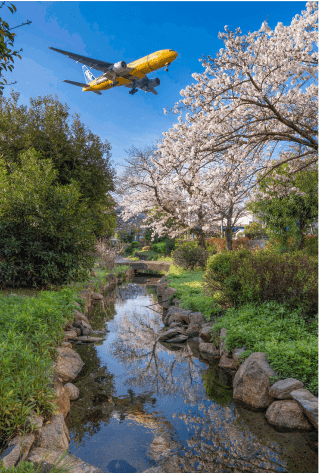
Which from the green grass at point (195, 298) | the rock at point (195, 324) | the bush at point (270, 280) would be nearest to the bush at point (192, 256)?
the green grass at point (195, 298)

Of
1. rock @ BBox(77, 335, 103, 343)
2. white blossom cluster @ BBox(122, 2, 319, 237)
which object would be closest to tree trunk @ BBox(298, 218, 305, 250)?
white blossom cluster @ BBox(122, 2, 319, 237)

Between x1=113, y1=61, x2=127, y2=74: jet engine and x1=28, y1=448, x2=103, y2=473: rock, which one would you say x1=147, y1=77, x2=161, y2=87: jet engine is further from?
x1=28, y1=448, x2=103, y2=473: rock

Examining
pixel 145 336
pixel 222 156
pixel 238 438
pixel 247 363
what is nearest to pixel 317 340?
pixel 247 363

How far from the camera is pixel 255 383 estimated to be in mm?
3604

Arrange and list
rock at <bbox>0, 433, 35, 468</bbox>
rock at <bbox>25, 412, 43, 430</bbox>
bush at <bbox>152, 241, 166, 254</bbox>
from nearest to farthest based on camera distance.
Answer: rock at <bbox>0, 433, 35, 468</bbox>, rock at <bbox>25, 412, 43, 430</bbox>, bush at <bbox>152, 241, 166, 254</bbox>

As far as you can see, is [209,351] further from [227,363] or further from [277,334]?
[277,334]

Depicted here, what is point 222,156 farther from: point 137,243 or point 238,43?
point 137,243

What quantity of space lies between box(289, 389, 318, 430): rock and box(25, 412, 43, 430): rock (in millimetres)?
2711

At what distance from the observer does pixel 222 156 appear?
23.8 ft

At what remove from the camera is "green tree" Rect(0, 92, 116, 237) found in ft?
35.9

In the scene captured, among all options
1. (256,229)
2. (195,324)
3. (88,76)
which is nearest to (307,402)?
(195,324)

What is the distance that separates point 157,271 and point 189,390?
15.7 metres

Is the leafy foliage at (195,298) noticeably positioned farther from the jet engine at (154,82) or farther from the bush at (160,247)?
the bush at (160,247)

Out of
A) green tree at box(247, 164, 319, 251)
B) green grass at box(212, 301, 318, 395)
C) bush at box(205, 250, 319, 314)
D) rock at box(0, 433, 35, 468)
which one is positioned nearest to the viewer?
rock at box(0, 433, 35, 468)
